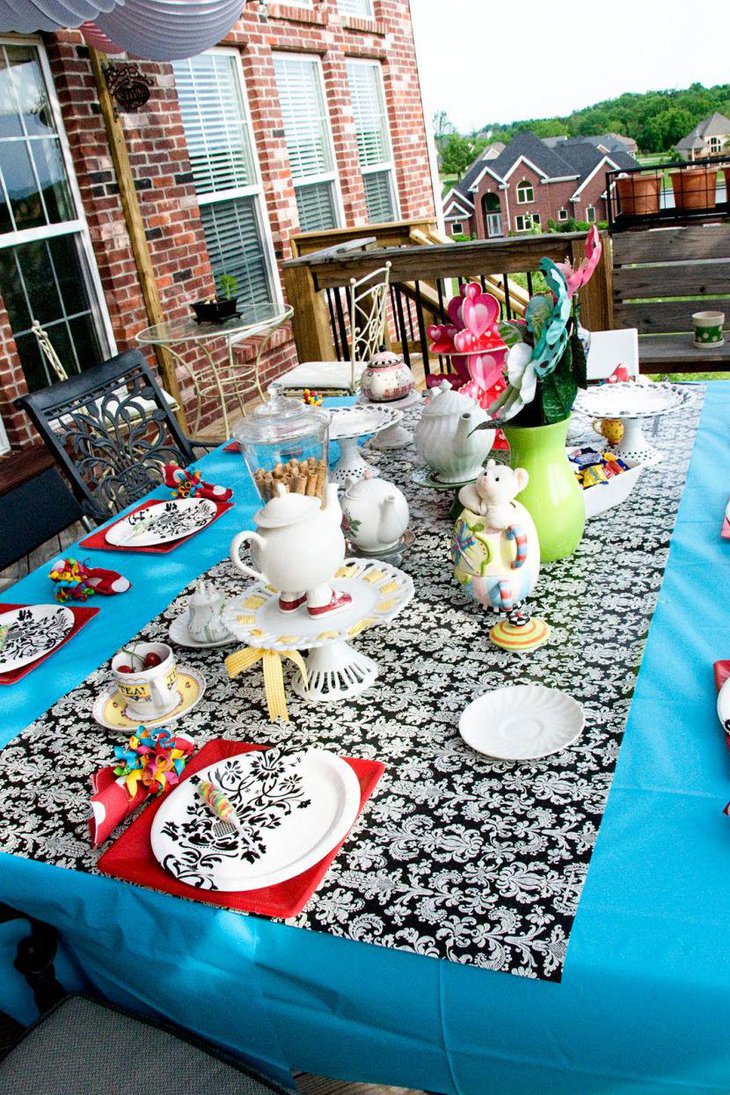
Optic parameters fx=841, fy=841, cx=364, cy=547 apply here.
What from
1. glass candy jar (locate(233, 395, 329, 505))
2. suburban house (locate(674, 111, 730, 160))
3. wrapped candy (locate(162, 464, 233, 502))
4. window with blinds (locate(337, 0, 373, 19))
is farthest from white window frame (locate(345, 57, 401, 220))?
glass candy jar (locate(233, 395, 329, 505))

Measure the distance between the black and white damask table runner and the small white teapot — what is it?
2 centimetres

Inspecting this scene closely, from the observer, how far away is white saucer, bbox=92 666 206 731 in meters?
1.10

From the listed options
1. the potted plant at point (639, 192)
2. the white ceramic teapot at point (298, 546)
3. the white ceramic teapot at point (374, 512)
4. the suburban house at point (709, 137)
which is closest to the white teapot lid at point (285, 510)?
the white ceramic teapot at point (298, 546)

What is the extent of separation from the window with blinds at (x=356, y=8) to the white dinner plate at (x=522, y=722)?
6.50m

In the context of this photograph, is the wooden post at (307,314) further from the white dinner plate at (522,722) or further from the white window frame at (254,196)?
the white dinner plate at (522,722)

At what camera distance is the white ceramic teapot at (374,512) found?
1.39 m

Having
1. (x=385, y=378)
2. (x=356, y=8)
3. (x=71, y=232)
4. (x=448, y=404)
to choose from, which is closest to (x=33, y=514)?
(x=385, y=378)

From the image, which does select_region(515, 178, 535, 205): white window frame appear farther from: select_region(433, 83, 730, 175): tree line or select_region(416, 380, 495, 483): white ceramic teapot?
select_region(416, 380, 495, 483): white ceramic teapot

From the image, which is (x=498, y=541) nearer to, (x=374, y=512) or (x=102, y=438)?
(x=374, y=512)

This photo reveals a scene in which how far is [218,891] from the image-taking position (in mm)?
803

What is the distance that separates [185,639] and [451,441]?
0.57m

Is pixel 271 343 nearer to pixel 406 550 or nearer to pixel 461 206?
pixel 406 550

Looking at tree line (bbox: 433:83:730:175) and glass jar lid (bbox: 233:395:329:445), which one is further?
tree line (bbox: 433:83:730:175)

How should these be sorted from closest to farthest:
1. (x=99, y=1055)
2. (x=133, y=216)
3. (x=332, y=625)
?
(x=99, y=1055)
(x=332, y=625)
(x=133, y=216)
